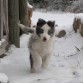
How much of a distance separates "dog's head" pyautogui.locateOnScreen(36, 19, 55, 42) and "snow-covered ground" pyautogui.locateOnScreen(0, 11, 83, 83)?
716 mm

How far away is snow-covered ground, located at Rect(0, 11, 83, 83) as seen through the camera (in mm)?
5690

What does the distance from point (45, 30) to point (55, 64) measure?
118 centimetres

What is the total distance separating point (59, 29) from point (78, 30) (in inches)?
41.7

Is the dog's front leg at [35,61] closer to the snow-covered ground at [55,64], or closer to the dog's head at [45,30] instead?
the snow-covered ground at [55,64]

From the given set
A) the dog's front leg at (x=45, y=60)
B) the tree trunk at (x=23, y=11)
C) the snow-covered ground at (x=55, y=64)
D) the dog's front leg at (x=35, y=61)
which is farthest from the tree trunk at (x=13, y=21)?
the dog's front leg at (x=35, y=61)

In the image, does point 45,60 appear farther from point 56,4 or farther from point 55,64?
point 56,4

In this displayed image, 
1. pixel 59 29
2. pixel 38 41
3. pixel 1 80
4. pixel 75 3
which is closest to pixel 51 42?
pixel 38 41

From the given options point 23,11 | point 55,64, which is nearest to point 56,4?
point 23,11

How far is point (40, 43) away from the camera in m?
5.99

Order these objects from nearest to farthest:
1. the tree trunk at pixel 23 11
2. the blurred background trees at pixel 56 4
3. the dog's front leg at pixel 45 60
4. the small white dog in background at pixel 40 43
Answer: the small white dog in background at pixel 40 43
the dog's front leg at pixel 45 60
the tree trunk at pixel 23 11
the blurred background trees at pixel 56 4

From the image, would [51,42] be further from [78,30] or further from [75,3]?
[75,3]

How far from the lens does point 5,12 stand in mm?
7902

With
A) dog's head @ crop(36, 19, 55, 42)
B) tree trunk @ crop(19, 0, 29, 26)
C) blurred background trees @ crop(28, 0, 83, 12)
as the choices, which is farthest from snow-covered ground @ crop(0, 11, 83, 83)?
blurred background trees @ crop(28, 0, 83, 12)

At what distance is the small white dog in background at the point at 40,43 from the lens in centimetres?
586
